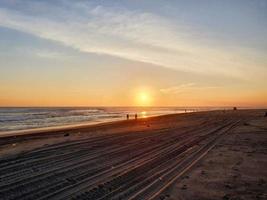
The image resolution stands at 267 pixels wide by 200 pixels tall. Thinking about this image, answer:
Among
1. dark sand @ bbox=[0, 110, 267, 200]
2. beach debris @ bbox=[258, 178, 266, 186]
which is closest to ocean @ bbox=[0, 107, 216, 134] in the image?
dark sand @ bbox=[0, 110, 267, 200]

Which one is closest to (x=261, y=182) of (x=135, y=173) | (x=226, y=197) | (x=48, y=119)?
(x=226, y=197)

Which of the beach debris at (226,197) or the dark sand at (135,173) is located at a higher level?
the dark sand at (135,173)

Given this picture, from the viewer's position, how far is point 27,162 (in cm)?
1063

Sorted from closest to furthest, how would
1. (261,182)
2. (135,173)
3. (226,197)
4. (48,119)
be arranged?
(226,197) < (261,182) < (135,173) < (48,119)

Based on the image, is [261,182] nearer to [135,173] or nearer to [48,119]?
[135,173]

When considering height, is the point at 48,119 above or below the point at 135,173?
above

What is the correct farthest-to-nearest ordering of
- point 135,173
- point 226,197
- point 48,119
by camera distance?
point 48,119, point 135,173, point 226,197

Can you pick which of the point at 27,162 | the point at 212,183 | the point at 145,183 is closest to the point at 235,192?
the point at 212,183

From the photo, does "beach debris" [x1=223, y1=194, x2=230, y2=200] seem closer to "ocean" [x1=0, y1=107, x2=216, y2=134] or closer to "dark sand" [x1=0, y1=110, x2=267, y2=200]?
"dark sand" [x1=0, y1=110, x2=267, y2=200]

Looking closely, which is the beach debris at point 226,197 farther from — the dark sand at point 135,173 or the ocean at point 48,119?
the ocean at point 48,119

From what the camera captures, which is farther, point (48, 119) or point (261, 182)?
point (48, 119)

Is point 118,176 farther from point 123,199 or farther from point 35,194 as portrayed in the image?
point 35,194

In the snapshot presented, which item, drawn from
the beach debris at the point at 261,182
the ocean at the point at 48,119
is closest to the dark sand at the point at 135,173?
the beach debris at the point at 261,182

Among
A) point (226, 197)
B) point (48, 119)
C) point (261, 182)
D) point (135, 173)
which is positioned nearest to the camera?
point (226, 197)
